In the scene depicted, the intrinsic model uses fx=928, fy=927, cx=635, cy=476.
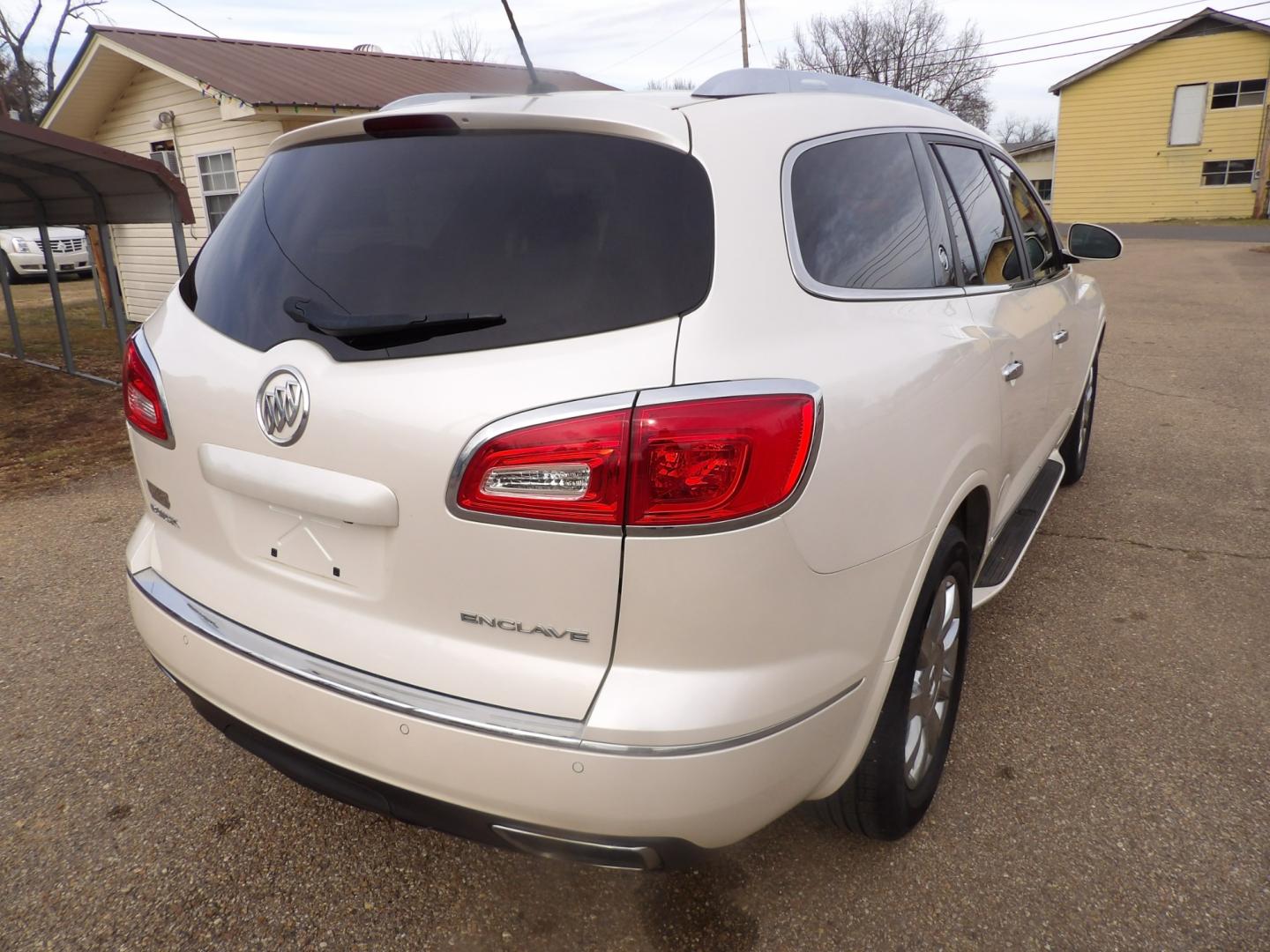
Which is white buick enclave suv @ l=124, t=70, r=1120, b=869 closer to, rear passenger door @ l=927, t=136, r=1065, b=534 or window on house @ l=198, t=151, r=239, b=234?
rear passenger door @ l=927, t=136, r=1065, b=534

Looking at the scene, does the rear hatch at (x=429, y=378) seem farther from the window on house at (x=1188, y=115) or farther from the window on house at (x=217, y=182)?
the window on house at (x=1188, y=115)

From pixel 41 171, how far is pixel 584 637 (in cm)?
918

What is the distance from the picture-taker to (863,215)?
2184 mm

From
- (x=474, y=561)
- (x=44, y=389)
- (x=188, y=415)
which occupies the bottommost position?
(x=44, y=389)

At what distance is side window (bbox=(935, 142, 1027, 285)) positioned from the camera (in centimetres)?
285

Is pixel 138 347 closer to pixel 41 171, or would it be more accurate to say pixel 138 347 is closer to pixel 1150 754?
pixel 1150 754

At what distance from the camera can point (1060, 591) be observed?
3.85 metres

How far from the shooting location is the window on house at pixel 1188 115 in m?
31.2

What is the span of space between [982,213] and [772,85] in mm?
1039

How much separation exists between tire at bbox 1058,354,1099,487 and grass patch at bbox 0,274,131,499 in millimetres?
5880

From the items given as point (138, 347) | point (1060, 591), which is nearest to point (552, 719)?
point (138, 347)

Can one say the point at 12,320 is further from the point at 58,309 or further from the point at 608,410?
the point at 608,410

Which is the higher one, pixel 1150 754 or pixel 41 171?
pixel 41 171

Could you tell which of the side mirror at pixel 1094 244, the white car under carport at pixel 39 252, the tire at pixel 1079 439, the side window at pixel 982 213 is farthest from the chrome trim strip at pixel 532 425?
the white car under carport at pixel 39 252
